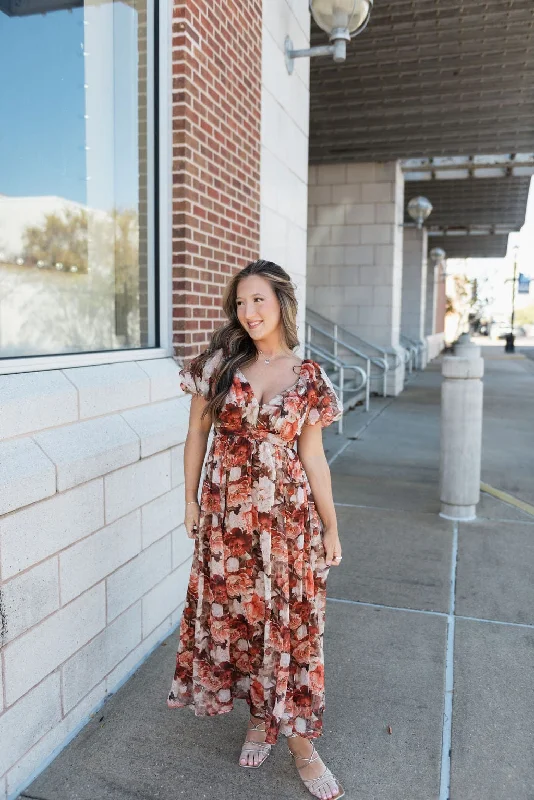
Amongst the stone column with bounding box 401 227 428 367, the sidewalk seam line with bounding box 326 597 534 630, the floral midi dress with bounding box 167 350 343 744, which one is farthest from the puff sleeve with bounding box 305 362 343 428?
the stone column with bounding box 401 227 428 367

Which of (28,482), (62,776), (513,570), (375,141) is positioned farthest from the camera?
(375,141)

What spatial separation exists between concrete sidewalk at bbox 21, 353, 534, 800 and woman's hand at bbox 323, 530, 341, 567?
Answer: 759 millimetres

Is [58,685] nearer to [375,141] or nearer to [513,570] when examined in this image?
[513,570]

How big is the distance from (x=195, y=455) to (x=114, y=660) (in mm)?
1063

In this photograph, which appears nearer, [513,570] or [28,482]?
[28,482]

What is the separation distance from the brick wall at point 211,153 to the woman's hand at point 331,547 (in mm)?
1622

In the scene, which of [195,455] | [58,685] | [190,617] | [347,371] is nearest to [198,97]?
[195,455]

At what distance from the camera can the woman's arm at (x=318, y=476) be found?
239 cm

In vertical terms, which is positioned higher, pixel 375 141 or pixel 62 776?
pixel 375 141

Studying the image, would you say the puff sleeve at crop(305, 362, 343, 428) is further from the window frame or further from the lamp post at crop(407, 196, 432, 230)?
the lamp post at crop(407, 196, 432, 230)

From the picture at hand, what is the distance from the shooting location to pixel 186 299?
3.68 meters

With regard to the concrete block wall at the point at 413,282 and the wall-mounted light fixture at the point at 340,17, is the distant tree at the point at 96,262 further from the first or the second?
the concrete block wall at the point at 413,282

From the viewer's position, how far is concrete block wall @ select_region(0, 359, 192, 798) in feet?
7.38

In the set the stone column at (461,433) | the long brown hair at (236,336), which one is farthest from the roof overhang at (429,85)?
the long brown hair at (236,336)
